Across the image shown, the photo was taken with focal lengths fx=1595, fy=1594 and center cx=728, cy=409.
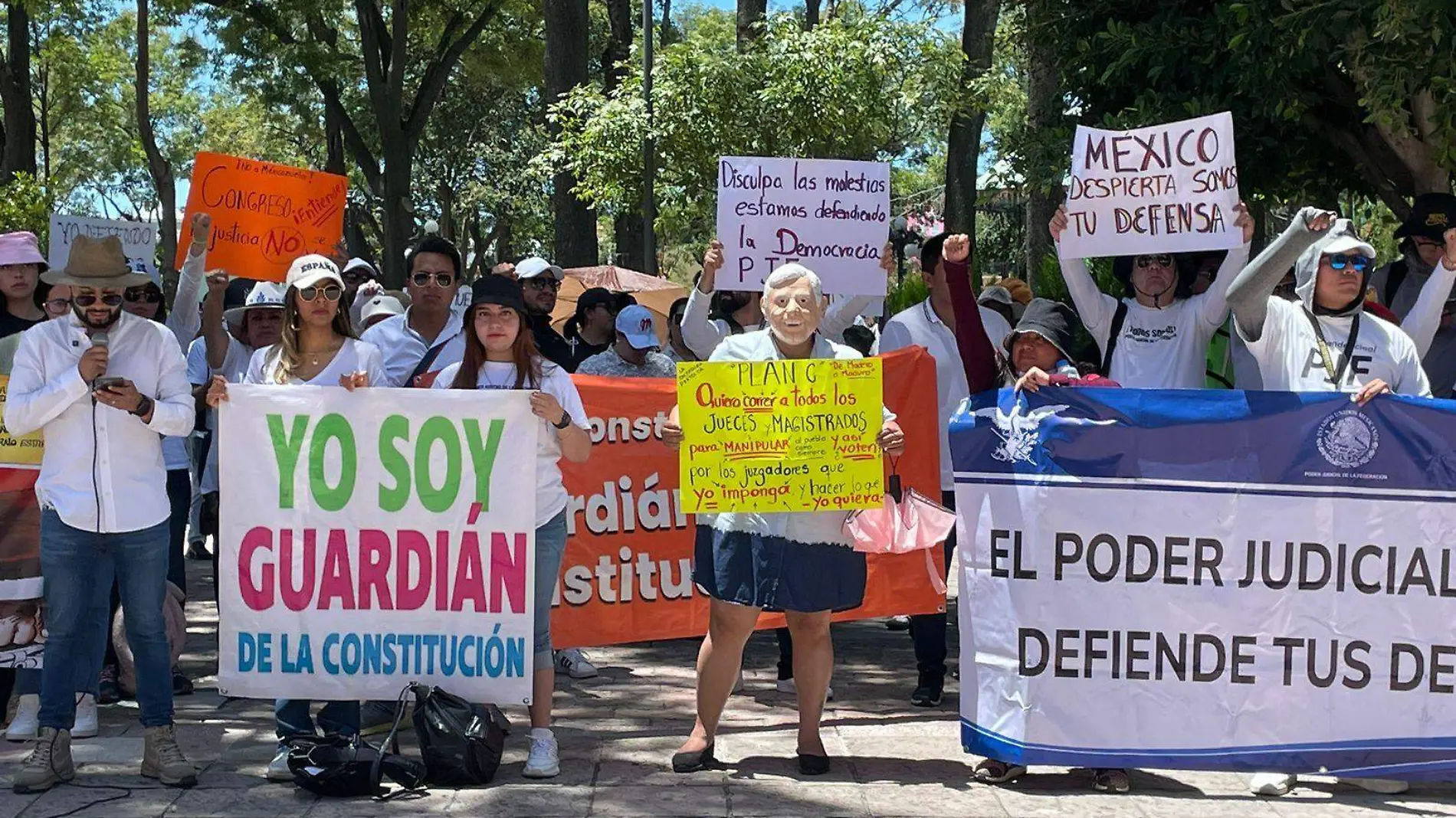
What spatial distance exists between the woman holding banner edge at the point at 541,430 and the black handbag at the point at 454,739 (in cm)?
19

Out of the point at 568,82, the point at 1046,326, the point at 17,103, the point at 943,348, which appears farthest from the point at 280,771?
the point at 17,103

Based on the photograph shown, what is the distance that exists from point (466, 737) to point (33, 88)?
39.0m

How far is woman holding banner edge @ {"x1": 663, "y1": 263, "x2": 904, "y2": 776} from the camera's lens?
576 centimetres

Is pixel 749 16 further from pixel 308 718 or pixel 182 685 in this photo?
pixel 308 718

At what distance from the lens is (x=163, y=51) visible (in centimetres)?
5369

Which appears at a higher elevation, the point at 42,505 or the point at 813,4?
the point at 813,4

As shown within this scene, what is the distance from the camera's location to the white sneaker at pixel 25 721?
6316 millimetres

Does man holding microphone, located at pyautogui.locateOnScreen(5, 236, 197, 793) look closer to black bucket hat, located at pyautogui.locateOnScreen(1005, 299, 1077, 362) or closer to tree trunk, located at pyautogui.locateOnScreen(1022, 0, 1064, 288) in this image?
black bucket hat, located at pyautogui.locateOnScreen(1005, 299, 1077, 362)

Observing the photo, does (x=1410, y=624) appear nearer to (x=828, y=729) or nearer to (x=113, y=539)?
(x=828, y=729)

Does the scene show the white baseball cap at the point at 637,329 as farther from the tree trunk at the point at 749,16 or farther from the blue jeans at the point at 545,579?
the tree trunk at the point at 749,16

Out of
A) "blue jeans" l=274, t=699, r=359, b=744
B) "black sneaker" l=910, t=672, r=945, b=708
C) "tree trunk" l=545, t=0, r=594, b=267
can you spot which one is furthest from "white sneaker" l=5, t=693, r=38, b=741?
"tree trunk" l=545, t=0, r=594, b=267

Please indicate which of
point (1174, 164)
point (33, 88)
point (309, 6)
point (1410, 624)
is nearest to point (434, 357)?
point (1174, 164)

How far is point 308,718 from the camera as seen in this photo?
5.94 metres

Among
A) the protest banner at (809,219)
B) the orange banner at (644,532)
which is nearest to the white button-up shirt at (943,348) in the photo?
the orange banner at (644,532)
